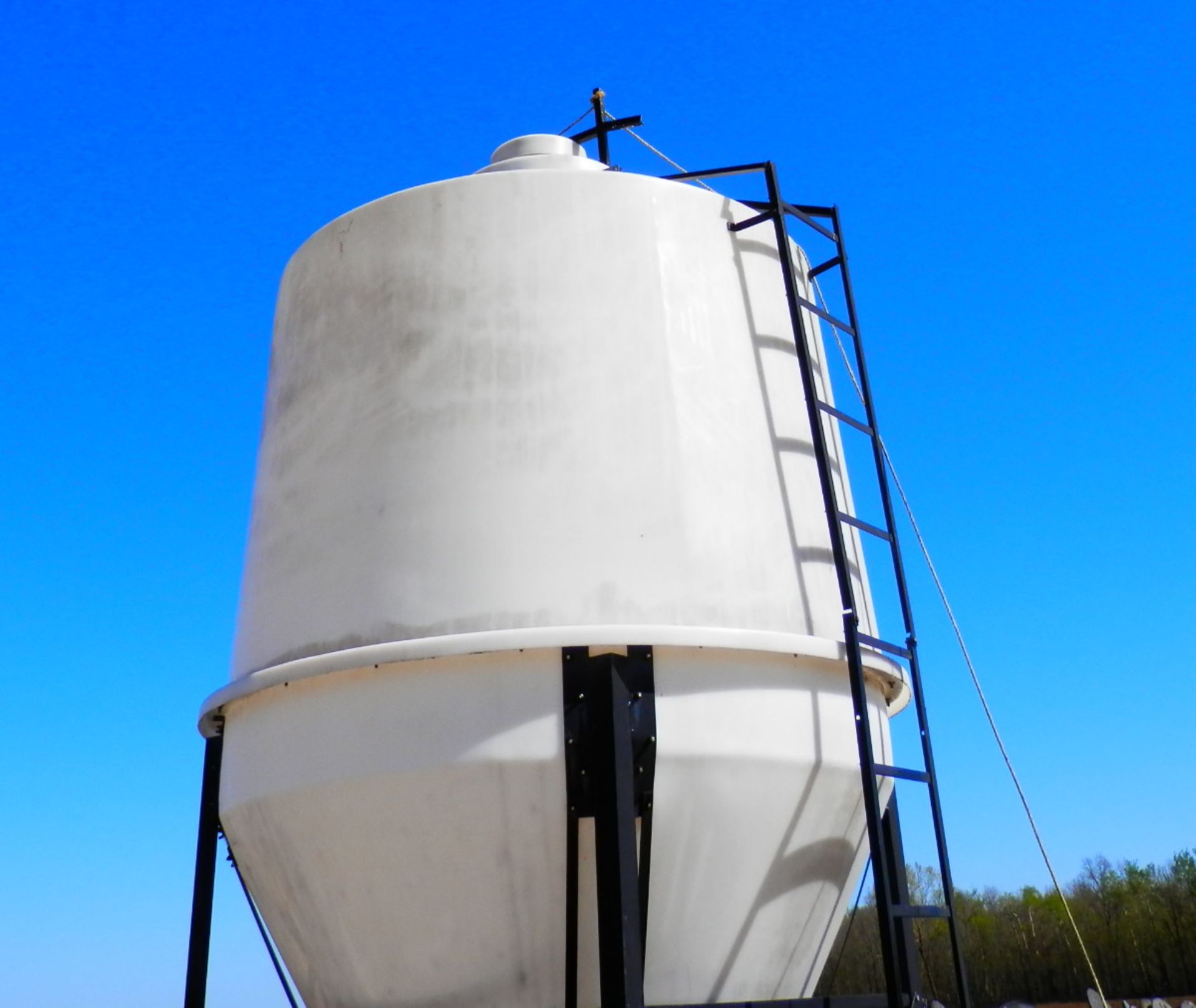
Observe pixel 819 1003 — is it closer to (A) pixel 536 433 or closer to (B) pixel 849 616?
(B) pixel 849 616

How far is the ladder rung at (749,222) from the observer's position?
26.9 feet

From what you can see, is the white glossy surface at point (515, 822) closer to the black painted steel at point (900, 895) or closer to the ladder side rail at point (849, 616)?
the ladder side rail at point (849, 616)

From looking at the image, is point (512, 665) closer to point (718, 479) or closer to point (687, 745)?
point (687, 745)

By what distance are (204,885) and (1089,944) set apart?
37217mm

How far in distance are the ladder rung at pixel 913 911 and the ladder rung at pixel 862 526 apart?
226cm

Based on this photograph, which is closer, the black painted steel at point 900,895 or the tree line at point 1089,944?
the black painted steel at point 900,895

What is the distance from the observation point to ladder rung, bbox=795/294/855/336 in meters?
8.42

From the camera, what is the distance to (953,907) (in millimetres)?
7445

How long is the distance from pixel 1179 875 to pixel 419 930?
126 feet

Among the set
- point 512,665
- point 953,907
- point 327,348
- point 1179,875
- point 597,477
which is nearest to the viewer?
point 512,665

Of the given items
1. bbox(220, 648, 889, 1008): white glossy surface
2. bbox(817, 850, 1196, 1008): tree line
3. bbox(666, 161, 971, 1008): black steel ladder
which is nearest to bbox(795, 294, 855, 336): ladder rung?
bbox(666, 161, 971, 1008): black steel ladder

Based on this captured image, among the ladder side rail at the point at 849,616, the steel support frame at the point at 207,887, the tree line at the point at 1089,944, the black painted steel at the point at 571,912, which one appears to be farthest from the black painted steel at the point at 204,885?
the tree line at the point at 1089,944

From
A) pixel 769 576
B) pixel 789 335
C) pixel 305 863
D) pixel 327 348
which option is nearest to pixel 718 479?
pixel 769 576

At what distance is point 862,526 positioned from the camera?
7.89m
